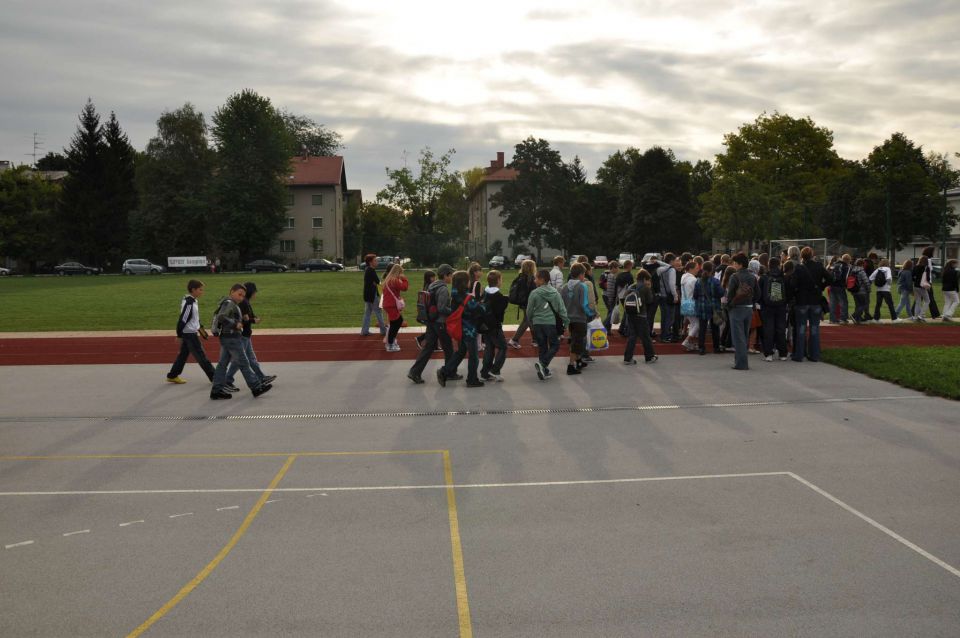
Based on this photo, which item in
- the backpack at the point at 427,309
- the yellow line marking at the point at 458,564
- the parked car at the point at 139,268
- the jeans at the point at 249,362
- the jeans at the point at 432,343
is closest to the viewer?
the yellow line marking at the point at 458,564

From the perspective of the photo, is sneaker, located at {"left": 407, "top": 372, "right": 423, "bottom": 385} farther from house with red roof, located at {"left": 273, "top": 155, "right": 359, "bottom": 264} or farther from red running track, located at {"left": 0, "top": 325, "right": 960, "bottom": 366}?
house with red roof, located at {"left": 273, "top": 155, "right": 359, "bottom": 264}

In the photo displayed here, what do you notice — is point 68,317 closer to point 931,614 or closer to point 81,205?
point 931,614

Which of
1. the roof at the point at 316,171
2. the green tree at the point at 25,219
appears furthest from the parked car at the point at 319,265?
the green tree at the point at 25,219

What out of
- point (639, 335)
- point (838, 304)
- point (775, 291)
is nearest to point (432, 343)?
point (639, 335)

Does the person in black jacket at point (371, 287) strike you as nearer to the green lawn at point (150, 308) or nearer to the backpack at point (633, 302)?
the green lawn at point (150, 308)

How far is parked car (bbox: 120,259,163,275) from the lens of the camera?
241 feet

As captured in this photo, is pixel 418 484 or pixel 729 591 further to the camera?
pixel 418 484

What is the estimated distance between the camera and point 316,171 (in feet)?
297

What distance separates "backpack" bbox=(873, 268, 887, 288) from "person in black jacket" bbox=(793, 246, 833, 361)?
6.52 meters

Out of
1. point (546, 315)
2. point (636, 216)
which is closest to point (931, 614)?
point (546, 315)

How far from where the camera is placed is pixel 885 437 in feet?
30.8

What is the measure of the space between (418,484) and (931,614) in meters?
4.38

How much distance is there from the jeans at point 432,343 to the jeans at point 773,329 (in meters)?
6.18

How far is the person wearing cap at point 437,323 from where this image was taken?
1266 cm
